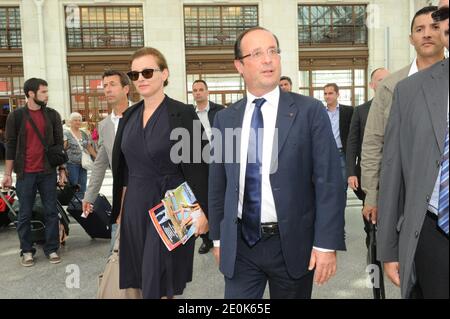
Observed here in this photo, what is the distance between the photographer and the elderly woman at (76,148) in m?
8.32

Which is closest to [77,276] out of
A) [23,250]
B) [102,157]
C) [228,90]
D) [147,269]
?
[23,250]

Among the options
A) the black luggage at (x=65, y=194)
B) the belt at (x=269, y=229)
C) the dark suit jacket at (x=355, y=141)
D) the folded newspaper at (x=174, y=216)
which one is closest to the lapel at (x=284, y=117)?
the belt at (x=269, y=229)

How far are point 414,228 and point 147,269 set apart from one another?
1771 millimetres

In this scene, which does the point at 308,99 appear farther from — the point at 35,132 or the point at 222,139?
the point at 35,132

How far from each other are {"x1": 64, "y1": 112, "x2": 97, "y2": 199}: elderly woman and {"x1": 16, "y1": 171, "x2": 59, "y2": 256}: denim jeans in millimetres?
2134

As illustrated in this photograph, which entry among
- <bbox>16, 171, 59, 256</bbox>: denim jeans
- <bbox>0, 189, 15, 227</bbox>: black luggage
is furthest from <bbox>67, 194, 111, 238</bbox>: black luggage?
<bbox>0, 189, 15, 227</bbox>: black luggage

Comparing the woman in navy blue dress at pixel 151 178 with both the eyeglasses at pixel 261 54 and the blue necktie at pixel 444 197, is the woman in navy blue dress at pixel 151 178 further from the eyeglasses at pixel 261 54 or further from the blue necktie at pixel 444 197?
the blue necktie at pixel 444 197

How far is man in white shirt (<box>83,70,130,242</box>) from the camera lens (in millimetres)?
4191

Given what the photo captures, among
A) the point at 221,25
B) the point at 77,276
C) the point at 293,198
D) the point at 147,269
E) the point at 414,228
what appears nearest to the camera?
the point at 414,228

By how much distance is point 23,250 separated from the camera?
592cm

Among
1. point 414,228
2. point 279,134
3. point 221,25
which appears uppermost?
point 221,25

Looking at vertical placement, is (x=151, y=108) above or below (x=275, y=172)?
above

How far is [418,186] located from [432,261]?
31cm

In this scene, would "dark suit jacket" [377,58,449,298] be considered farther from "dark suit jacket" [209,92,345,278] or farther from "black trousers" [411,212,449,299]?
"dark suit jacket" [209,92,345,278]
